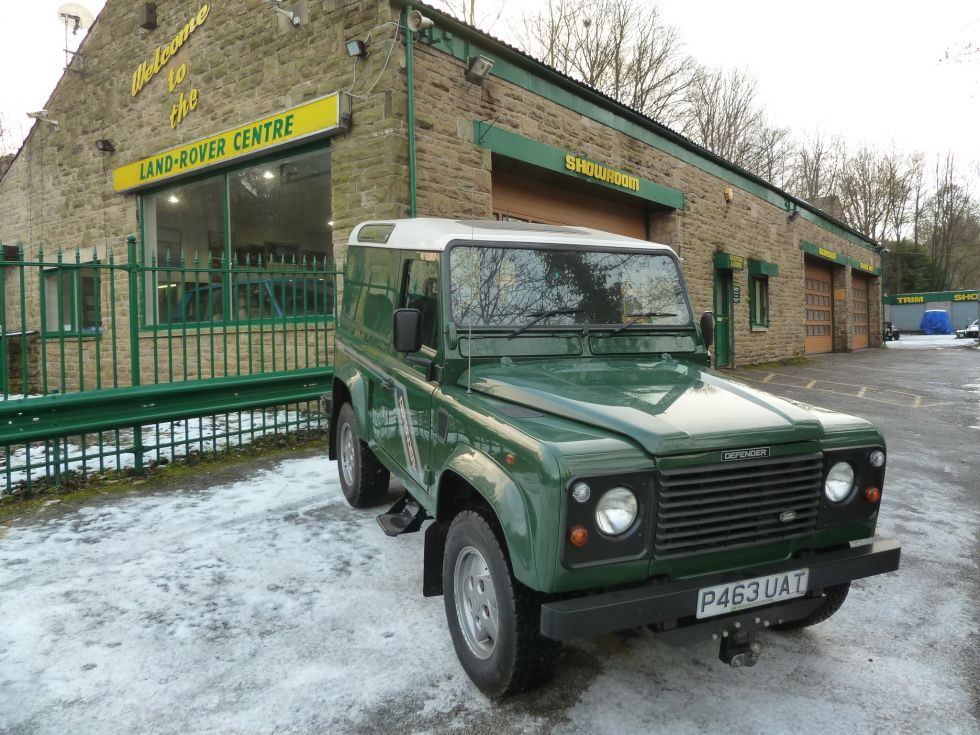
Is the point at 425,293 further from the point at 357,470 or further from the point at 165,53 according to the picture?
the point at 165,53

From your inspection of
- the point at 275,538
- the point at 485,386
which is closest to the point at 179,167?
the point at 275,538

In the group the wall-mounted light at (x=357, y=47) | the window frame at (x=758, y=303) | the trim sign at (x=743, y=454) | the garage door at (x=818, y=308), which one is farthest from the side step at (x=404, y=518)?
the garage door at (x=818, y=308)

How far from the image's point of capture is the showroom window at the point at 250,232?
780 centimetres

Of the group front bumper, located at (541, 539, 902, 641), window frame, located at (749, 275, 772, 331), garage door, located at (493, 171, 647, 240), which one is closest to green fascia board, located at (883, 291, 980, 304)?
window frame, located at (749, 275, 772, 331)

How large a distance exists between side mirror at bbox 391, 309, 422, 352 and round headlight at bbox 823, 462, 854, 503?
6.29ft

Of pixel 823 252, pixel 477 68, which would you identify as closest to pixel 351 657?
pixel 477 68

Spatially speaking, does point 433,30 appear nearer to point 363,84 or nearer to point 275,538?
point 363,84

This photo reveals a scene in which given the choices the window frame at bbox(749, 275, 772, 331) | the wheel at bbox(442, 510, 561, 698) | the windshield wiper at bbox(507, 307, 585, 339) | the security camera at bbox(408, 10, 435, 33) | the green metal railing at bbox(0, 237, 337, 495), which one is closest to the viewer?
the wheel at bbox(442, 510, 561, 698)

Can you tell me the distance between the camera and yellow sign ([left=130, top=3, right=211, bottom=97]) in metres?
10.1

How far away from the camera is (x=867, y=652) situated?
2.95m

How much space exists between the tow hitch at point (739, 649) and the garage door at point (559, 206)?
8059 mm

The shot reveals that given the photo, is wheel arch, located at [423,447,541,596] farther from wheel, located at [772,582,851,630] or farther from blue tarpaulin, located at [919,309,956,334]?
blue tarpaulin, located at [919,309,956,334]

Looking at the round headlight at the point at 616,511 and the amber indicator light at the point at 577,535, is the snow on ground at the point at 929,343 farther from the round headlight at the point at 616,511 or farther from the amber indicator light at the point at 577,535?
the amber indicator light at the point at 577,535

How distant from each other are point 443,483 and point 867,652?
2.09 m
